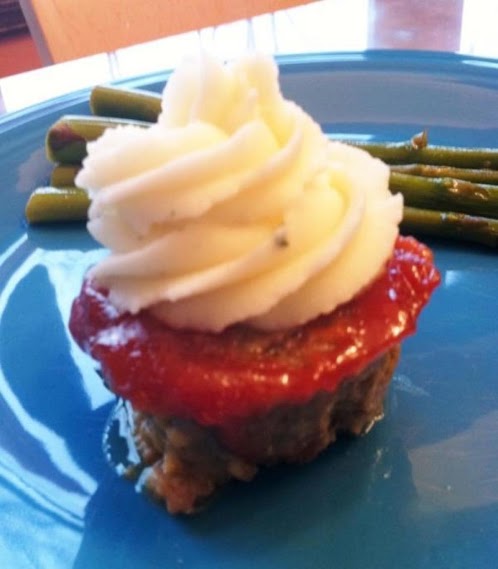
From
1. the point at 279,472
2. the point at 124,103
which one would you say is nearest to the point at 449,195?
the point at 279,472

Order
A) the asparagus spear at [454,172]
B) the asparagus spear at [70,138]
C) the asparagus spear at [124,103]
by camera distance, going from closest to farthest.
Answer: the asparagus spear at [454,172], the asparagus spear at [70,138], the asparagus spear at [124,103]

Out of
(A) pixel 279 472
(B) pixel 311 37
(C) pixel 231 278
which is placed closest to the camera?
(C) pixel 231 278

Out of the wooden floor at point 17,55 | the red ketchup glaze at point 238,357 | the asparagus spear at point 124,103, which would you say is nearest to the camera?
the red ketchup glaze at point 238,357

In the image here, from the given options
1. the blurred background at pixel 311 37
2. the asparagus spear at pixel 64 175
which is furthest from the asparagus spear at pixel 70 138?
the blurred background at pixel 311 37

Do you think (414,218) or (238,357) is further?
(414,218)

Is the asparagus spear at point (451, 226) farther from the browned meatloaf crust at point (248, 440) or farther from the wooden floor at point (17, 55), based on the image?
the wooden floor at point (17, 55)

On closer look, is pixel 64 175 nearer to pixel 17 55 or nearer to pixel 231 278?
pixel 231 278

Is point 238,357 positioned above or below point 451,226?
above

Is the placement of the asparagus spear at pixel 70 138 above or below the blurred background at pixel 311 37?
above
